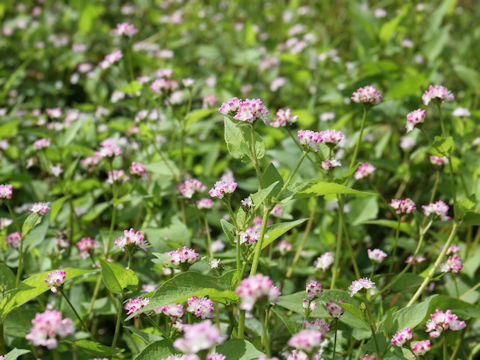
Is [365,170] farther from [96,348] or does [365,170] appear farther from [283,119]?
[96,348]

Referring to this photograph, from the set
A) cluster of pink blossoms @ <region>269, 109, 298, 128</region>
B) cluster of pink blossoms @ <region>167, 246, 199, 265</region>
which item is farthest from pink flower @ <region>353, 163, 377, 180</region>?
cluster of pink blossoms @ <region>167, 246, 199, 265</region>

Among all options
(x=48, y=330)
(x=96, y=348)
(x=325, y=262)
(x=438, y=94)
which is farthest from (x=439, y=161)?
(x=48, y=330)

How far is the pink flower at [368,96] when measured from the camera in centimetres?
130

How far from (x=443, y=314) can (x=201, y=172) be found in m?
1.27

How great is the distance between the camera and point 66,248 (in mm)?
1747

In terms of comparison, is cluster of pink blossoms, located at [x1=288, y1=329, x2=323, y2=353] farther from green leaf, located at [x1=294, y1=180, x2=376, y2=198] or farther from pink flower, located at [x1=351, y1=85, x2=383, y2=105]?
pink flower, located at [x1=351, y1=85, x2=383, y2=105]

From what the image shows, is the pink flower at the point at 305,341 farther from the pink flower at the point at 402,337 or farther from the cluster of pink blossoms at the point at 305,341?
the pink flower at the point at 402,337

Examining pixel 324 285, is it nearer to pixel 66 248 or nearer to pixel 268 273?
pixel 268 273

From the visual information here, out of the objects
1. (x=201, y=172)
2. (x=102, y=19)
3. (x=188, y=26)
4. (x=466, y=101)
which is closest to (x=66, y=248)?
(x=201, y=172)

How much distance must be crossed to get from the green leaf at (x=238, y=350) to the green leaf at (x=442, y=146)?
654mm

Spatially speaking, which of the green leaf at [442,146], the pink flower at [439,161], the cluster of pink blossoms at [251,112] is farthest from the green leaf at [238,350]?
the pink flower at [439,161]

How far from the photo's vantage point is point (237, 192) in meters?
2.27

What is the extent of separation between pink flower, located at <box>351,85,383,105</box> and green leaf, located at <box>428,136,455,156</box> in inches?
6.9

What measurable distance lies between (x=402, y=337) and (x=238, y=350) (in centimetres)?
34
